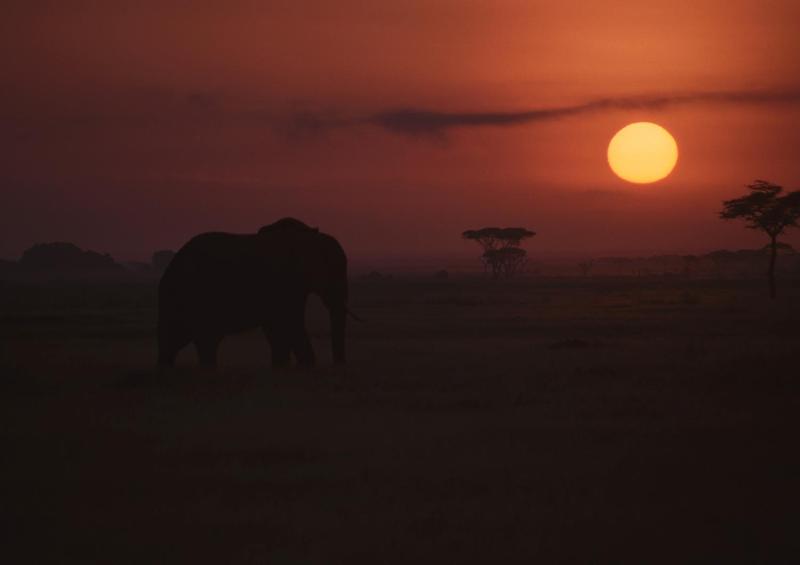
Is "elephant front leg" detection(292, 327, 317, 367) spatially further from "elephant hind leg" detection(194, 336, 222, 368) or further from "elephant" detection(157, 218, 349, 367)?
"elephant hind leg" detection(194, 336, 222, 368)

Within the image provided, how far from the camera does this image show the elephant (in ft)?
62.8

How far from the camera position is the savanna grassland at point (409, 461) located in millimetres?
7934

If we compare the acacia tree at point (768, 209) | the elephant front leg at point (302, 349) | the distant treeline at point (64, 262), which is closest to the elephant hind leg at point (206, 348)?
the elephant front leg at point (302, 349)

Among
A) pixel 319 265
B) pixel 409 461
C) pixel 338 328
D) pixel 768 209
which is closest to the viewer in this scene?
pixel 409 461

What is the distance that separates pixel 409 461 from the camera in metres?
10.7

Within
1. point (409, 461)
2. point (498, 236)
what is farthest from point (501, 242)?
point (409, 461)

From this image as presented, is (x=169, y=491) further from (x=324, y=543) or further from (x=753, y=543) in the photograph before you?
(x=753, y=543)

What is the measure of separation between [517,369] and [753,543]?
11.8 m

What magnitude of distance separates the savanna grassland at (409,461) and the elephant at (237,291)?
853 millimetres

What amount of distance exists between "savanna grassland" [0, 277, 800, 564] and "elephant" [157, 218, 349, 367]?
85 cm

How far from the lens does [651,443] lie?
38.4 ft

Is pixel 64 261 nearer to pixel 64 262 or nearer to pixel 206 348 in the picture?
pixel 64 262

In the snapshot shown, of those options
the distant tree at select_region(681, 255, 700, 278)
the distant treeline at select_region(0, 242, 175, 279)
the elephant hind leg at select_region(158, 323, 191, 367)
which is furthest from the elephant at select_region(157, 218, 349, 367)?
the distant treeline at select_region(0, 242, 175, 279)

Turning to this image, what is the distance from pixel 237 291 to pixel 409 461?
9285 mm
